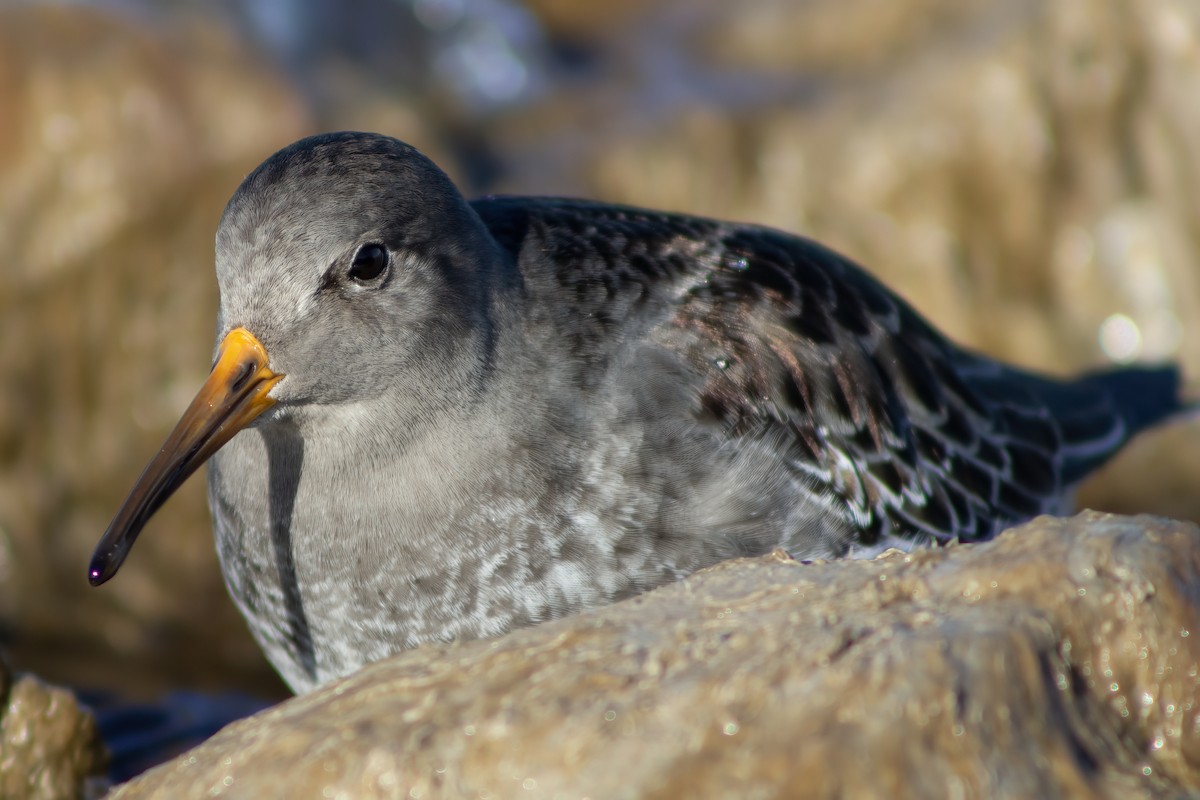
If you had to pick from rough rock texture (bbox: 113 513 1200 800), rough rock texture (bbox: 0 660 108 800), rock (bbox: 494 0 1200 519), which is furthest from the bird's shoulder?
rock (bbox: 494 0 1200 519)

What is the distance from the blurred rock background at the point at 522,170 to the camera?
28.6ft

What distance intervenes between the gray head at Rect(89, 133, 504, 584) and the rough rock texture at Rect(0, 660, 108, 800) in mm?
951

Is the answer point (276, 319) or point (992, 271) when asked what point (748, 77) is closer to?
point (992, 271)

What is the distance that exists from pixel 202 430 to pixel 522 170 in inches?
215

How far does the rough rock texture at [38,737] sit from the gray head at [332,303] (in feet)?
3.12

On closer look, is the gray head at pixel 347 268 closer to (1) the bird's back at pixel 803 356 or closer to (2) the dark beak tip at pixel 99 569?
(1) the bird's back at pixel 803 356

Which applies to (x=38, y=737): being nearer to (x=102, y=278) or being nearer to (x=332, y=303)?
(x=332, y=303)

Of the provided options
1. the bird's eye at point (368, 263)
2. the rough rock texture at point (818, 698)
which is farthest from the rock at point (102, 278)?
the rough rock texture at point (818, 698)

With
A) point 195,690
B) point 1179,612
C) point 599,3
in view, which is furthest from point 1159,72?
point 195,690

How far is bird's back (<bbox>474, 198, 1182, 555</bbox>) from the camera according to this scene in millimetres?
5613

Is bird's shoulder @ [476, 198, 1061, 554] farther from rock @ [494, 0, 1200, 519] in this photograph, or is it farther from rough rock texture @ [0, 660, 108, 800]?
rock @ [494, 0, 1200, 519]

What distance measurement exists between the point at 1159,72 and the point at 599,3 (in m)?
5.04

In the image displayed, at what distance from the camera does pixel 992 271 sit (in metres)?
9.84

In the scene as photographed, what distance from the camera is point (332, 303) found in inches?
193
